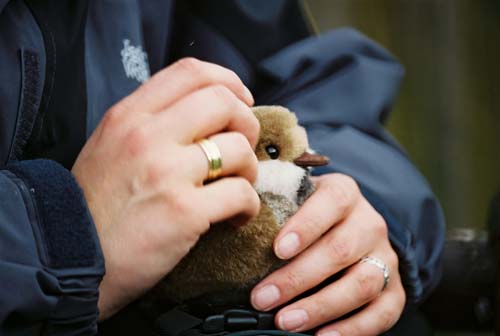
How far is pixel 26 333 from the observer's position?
685mm

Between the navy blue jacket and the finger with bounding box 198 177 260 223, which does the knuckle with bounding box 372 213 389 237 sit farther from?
the finger with bounding box 198 177 260 223

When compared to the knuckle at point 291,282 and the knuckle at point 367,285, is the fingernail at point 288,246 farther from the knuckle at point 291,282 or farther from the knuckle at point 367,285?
the knuckle at point 367,285

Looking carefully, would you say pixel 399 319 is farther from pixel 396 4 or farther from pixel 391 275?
pixel 396 4

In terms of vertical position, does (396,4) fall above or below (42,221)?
below

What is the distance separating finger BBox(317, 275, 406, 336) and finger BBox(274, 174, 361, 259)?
0.10 m

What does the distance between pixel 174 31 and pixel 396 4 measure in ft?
5.16

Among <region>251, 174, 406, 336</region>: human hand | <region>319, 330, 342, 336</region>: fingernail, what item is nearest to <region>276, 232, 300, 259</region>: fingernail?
<region>251, 174, 406, 336</region>: human hand

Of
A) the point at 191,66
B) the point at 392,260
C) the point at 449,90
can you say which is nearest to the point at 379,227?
the point at 392,260

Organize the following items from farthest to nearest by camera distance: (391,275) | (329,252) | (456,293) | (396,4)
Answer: (396,4) < (456,293) < (391,275) < (329,252)

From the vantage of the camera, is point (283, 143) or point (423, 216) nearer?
point (283, 143)

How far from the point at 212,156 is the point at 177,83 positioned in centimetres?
8

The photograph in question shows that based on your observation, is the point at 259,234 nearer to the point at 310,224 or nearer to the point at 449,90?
the point at 310,224

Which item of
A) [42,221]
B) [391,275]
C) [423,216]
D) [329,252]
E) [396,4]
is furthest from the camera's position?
[396,4]

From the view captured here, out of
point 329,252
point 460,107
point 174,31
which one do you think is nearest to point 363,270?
point 329,252
